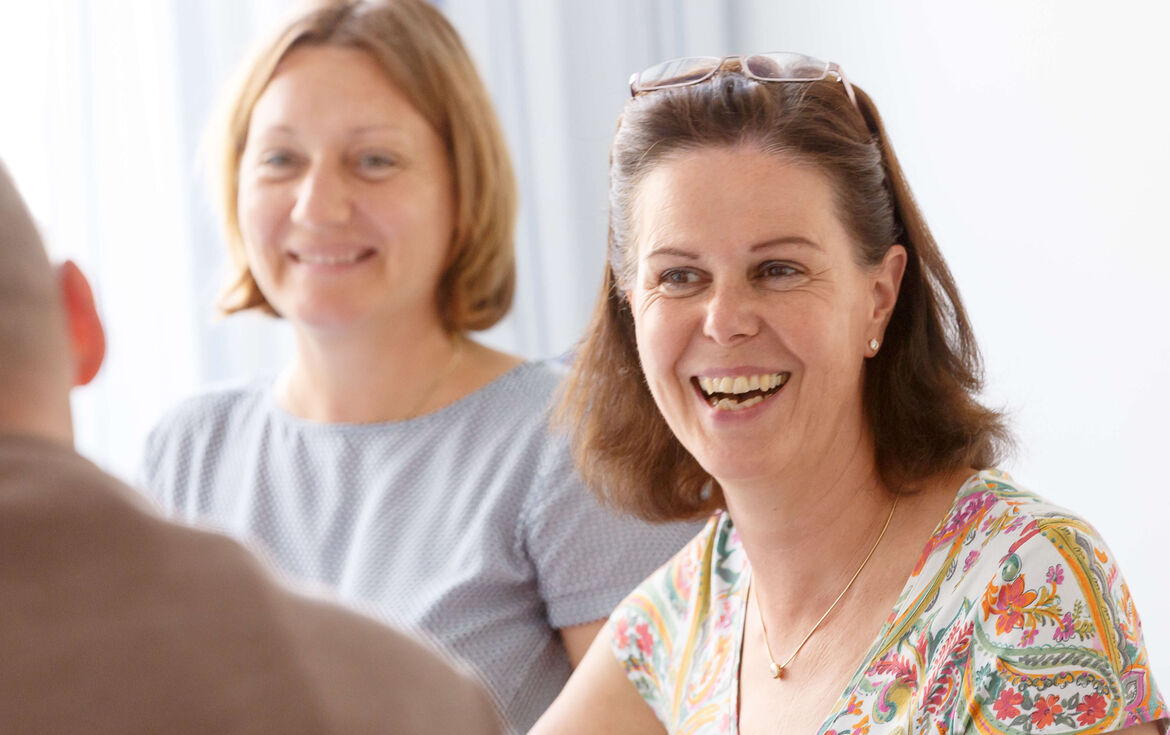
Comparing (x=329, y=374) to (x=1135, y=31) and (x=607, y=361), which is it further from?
(x=1135, y=31)

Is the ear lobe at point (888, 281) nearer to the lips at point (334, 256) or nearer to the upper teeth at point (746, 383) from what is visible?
the upper teeth at point (746, 383)

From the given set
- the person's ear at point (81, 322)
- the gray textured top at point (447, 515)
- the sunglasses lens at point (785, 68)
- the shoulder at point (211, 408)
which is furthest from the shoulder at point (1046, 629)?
the shoulder at point (211, 408)

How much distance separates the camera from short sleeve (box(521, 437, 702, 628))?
1783 millimetres

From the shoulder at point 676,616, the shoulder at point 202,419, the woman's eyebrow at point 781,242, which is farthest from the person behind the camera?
the shoulder at point 202,419

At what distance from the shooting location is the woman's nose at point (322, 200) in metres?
1.96

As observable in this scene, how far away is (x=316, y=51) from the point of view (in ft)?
6.59

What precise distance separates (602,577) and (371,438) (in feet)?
1.54

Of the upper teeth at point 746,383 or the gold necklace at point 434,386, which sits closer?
the upper teeth at point 746,383

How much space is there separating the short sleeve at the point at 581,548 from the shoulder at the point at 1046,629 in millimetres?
580

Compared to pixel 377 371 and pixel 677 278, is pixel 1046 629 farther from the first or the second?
pixel 377 371

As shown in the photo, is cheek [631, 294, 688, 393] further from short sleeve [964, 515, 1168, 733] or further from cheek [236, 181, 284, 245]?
cheek [236, 181, 284, 245]

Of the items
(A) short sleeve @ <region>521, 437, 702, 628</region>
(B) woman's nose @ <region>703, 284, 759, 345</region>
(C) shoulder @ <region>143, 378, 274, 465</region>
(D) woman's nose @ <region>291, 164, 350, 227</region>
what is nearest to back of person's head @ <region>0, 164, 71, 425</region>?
(B) woman's nose @ <region>703, 284, 759, 345</region>

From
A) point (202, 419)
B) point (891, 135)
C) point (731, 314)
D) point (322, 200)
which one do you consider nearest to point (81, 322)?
point (731, 314)

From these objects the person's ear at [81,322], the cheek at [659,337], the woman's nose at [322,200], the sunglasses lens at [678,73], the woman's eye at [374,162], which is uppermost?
the sunglasses lens at [678,73]
